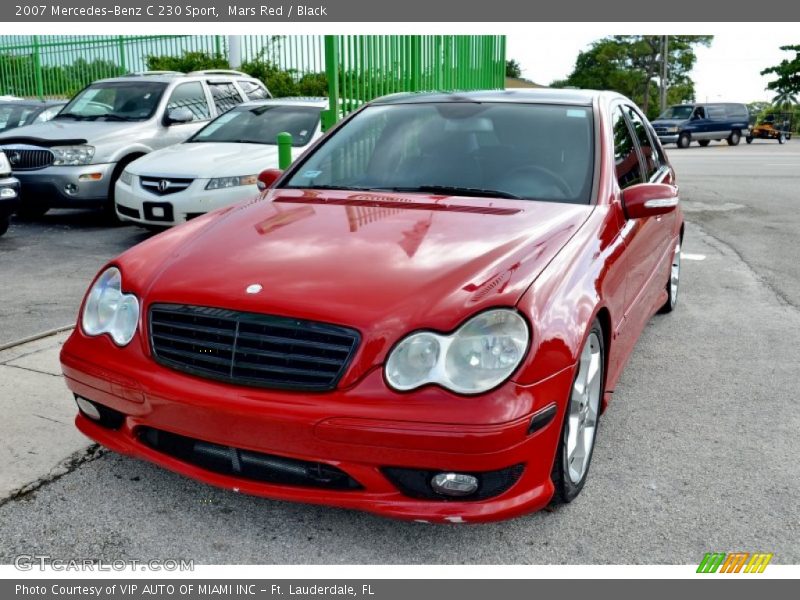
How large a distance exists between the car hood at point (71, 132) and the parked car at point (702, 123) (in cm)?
2798

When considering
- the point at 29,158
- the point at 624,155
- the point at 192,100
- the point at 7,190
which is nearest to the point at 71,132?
the point at 29,158

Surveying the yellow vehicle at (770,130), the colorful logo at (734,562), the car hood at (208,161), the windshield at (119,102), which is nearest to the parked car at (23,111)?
the windshield at (119,102)

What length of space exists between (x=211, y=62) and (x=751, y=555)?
18.2m

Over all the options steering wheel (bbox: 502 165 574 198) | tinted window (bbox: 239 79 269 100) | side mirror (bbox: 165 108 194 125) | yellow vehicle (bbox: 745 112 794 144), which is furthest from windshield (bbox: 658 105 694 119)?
steering wheel (bbox: 502 165 574 198)

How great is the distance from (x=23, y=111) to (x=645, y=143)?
1033 cm

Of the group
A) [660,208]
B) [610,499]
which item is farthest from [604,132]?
[610,499]

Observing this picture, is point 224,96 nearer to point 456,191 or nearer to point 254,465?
point 456,191

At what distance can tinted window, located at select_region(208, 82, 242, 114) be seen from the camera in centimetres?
1098

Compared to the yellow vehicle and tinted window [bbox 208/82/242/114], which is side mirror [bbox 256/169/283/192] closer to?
tinted window [bbox 208/82/242/114]

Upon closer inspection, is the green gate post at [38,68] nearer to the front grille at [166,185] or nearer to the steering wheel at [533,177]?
the front grille at [166,185]

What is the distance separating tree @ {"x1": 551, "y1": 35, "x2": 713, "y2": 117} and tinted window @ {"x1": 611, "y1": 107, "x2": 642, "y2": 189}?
6439 cm

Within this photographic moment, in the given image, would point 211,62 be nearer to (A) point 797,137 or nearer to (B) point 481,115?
(B) point 481,115

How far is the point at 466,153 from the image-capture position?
13.2 ft

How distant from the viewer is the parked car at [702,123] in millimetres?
33906
